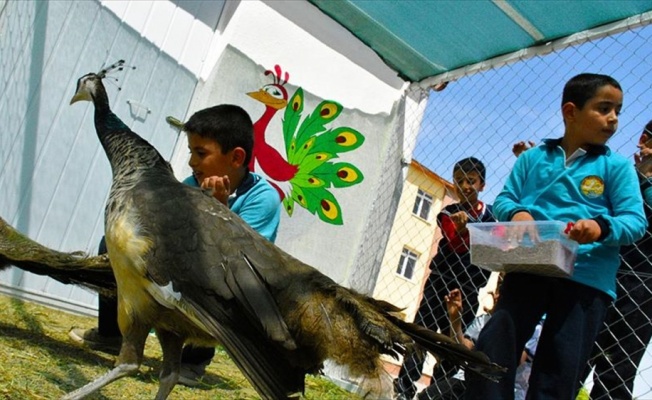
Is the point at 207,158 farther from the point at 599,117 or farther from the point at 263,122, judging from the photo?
the point at 263,122

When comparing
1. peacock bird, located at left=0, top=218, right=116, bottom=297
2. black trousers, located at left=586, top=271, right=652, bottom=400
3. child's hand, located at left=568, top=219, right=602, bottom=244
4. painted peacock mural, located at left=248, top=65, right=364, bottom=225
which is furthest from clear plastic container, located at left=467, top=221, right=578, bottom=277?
painted peacock mural, located at left=248, top=65, right=364, bottom=225

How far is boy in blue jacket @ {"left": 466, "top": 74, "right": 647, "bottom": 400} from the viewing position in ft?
9.23

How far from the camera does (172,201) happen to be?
8.66ft

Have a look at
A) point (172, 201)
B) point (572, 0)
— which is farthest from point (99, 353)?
point (572, 0)

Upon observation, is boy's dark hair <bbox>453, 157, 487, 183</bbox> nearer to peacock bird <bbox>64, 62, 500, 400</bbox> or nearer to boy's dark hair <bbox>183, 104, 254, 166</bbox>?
boy's dark hair <bbox>183, 104, 254, 166</bbox>

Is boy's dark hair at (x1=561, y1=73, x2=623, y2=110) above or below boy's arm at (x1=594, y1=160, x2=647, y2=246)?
above

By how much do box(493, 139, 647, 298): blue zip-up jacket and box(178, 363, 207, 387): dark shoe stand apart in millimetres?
1709

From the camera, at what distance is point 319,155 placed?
21.2 ft

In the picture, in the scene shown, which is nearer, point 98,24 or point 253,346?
point 253,346

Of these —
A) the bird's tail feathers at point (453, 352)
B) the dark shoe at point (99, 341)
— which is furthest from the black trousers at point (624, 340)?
the dark shoe at point (99, 341)

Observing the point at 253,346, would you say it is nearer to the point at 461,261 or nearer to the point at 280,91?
the point at 461,261

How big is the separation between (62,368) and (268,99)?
3581 mm

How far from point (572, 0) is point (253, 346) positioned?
3.63 metres

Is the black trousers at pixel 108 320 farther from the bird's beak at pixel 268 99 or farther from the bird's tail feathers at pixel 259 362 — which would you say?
the bird's beak at pixel 268 99
